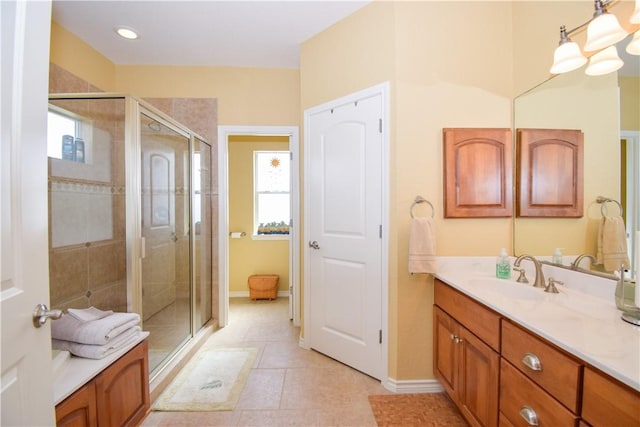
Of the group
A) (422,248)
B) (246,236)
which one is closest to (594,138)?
(422,248)

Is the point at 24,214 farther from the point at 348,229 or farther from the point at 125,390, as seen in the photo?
the point at 348,229

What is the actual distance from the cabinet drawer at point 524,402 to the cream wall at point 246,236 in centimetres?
300

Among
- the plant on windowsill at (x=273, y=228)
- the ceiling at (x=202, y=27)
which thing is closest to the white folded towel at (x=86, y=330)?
the ceiling at (x=202, y=27)

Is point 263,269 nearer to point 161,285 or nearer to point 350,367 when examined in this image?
point 161,285

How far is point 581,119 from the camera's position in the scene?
4.71ft

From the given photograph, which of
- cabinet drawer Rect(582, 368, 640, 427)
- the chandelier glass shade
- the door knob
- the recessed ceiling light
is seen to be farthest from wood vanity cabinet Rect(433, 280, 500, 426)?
the recessed ceiling light

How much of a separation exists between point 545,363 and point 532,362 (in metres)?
0.05

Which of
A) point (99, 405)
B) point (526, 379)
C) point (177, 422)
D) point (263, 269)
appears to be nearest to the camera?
point (526, 379)

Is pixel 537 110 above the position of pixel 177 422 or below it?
above

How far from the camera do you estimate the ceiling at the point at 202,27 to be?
2.02m

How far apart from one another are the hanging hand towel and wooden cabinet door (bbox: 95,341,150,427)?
2.39 meters

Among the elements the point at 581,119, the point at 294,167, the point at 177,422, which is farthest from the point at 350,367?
the point at 581,119

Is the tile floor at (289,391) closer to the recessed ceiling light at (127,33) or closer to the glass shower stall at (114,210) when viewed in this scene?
the glass shower stall at (114,210)

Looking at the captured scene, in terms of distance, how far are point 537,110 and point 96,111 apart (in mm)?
2781
